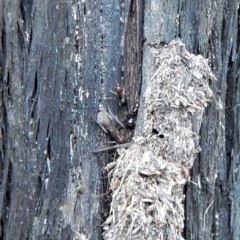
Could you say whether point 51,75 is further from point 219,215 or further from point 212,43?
point 219,215

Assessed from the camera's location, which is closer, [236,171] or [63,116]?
[63,116]

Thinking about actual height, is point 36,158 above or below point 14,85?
below

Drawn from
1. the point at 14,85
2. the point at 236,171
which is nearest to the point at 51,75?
the point at 14,85

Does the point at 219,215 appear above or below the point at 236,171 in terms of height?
below

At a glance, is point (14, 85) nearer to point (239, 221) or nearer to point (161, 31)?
point (161, 31)

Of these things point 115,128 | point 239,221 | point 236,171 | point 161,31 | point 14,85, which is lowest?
point 239,221

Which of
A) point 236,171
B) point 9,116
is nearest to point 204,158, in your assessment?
point 236,171
